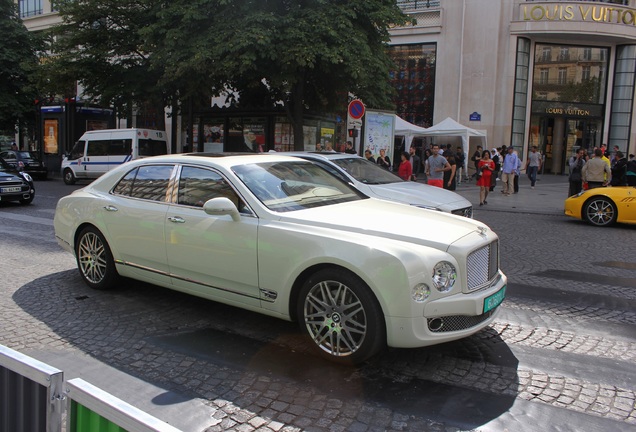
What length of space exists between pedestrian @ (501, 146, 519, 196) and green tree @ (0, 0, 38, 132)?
2411 cm

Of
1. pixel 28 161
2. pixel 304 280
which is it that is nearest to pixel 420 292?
pixel 304 280

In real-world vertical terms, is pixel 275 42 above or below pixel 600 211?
above

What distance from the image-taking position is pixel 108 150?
22078mm

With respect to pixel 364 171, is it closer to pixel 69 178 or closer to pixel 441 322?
pixel 441 322

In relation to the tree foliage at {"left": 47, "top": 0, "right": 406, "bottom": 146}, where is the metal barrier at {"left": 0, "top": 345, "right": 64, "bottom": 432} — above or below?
below

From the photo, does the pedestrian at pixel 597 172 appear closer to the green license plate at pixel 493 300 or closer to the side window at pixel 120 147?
the green license plate at pixel 493 300

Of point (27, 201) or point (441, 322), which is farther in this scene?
point (27, 201)

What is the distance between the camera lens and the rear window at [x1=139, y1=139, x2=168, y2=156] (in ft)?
71.8

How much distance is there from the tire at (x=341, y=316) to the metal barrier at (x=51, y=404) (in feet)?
7.65

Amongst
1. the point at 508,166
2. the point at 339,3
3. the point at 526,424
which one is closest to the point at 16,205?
the point at 339,3

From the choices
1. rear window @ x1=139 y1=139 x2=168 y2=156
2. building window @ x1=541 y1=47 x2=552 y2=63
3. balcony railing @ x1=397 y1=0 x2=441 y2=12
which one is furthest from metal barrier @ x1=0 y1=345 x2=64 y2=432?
building window @ x1=541 y1=47 x2=552 y2=63

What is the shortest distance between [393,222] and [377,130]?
45.2ft

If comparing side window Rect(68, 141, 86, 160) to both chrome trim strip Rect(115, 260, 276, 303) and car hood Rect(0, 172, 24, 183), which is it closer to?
car hood Rect(0, 172, 24, 183)

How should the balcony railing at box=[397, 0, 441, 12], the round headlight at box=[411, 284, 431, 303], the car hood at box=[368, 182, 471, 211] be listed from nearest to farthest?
the round headlight at box=[411, 284, 431, 303], the car hood at box=[368, 182, 471, 211], the balcony railing at box=[397, 0, 441, 12]
